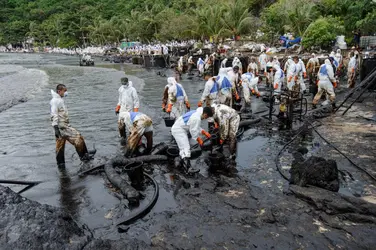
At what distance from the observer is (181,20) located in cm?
4612

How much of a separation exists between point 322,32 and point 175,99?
17.9 metres

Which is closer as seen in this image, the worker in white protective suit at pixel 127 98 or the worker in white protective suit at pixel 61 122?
the worker in white protective suit at pixel 61 122

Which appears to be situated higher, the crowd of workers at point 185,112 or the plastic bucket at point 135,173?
the crowd of workers at point 185,112

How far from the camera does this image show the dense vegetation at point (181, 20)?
80.9 feet

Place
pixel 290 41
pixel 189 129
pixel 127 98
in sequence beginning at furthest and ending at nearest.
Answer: pixel 290 41, pixel 127 98, pixel 189 129

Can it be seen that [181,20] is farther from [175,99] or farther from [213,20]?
[175,99]

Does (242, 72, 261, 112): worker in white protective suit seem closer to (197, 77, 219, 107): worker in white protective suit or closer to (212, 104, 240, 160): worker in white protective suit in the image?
(197, 77, 219, 107): worker in white protective suit

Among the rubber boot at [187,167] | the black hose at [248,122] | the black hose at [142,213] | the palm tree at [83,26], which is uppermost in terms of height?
the palm tree at [83,26]

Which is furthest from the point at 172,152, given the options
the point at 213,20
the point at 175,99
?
the point at 213,20

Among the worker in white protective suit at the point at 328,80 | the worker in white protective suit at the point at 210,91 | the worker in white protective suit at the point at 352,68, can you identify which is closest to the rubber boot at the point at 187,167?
the worker in white protective suit at the point at 210,91

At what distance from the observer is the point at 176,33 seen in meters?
47.4

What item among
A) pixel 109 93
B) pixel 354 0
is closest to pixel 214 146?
pixel 109 93

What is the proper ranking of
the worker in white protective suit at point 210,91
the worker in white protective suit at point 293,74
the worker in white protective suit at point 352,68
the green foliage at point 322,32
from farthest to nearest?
1. the green foliage at point 322,32
2. the worker in white protective suit at point 352,68
3. the worker in white protective suit at point 293,74
4. the worker in white protective suit at point 210,91

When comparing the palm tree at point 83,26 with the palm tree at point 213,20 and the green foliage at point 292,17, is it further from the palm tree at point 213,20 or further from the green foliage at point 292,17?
the green foliage at point 292,17
